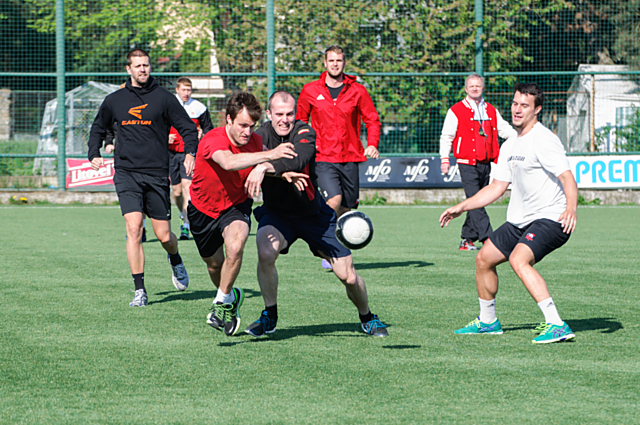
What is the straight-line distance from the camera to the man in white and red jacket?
10.6 m

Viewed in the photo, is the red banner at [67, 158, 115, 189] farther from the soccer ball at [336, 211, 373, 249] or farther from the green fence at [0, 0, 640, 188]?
the soccer ball at [336, 211, 373, 249]

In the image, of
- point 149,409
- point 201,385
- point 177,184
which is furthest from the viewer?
point 177,184

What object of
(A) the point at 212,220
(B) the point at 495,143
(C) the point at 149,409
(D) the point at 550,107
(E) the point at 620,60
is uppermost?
(E) the point at 620,60

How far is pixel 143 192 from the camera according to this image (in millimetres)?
7535

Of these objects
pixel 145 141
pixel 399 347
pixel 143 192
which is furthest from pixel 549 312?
pixel 145 141

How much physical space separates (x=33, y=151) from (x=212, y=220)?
13877 millimetres

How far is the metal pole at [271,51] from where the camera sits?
60.5 ft

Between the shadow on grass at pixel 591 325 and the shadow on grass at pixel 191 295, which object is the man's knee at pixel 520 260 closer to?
the shadow on grass at pixel 591 325

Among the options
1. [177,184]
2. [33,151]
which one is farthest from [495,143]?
[33,151]

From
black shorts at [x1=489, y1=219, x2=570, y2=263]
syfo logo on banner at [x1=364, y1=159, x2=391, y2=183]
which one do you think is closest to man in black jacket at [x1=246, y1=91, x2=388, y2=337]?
black shorts at [x1=489, y1=219, x2=570, y2=263]

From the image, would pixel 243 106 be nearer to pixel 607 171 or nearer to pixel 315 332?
pixel 315 332

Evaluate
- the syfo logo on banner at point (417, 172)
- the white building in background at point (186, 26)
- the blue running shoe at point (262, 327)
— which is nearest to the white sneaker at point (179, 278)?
the blue running shoe at point (262, 327)

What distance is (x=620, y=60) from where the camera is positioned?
21750 mm

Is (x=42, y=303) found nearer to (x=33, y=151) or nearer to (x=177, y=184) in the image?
(x=177, y=184)
